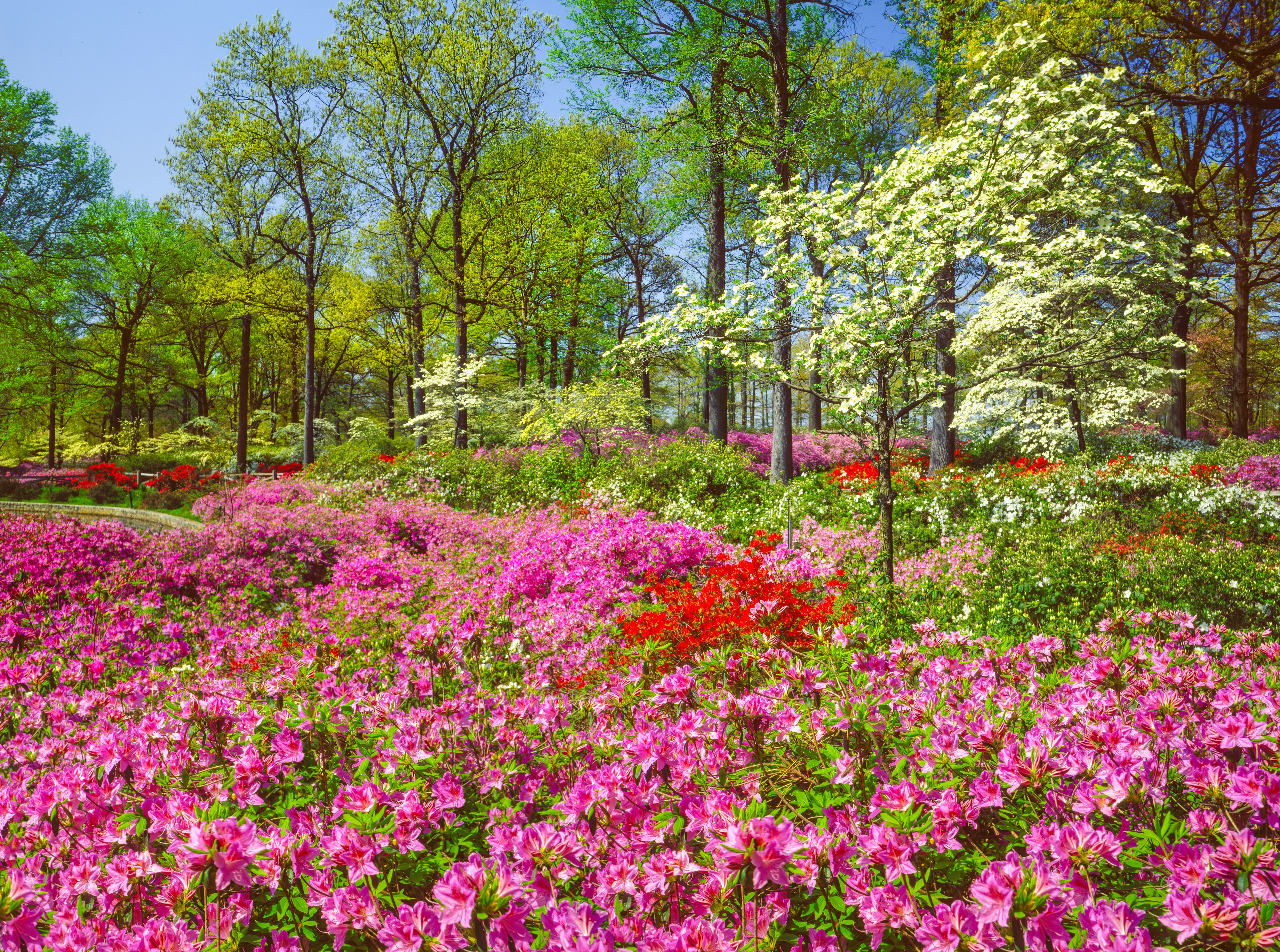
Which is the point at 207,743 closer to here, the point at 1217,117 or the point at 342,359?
the point at 1217,117

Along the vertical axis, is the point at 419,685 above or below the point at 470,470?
below

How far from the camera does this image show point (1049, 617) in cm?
529

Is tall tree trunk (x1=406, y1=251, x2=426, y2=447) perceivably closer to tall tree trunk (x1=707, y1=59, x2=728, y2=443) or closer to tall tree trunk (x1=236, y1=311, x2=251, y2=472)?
tall tree trunk (x1=236, y1=311, x2=251, y2=472)

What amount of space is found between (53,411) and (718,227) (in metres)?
28.0

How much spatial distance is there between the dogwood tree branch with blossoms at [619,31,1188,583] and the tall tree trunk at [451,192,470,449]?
9487 millimetres

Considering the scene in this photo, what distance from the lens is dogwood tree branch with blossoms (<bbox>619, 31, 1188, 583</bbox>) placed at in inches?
230

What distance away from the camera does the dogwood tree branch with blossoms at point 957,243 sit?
585 cm

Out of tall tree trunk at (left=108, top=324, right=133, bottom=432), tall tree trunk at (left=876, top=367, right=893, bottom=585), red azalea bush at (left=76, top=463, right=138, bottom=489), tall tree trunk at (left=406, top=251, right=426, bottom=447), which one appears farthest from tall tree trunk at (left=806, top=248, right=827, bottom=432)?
tall tree trunk at (left=108, top=324, right=133, bottom=432)

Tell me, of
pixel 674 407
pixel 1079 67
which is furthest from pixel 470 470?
pixel 674 407

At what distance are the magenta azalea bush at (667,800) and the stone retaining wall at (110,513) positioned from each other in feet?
33.0

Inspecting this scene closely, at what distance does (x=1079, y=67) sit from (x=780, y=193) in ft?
21.1

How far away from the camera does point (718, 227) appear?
1382cm

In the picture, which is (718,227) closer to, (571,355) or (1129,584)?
(571,355)

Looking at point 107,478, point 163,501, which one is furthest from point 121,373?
point 163,501
